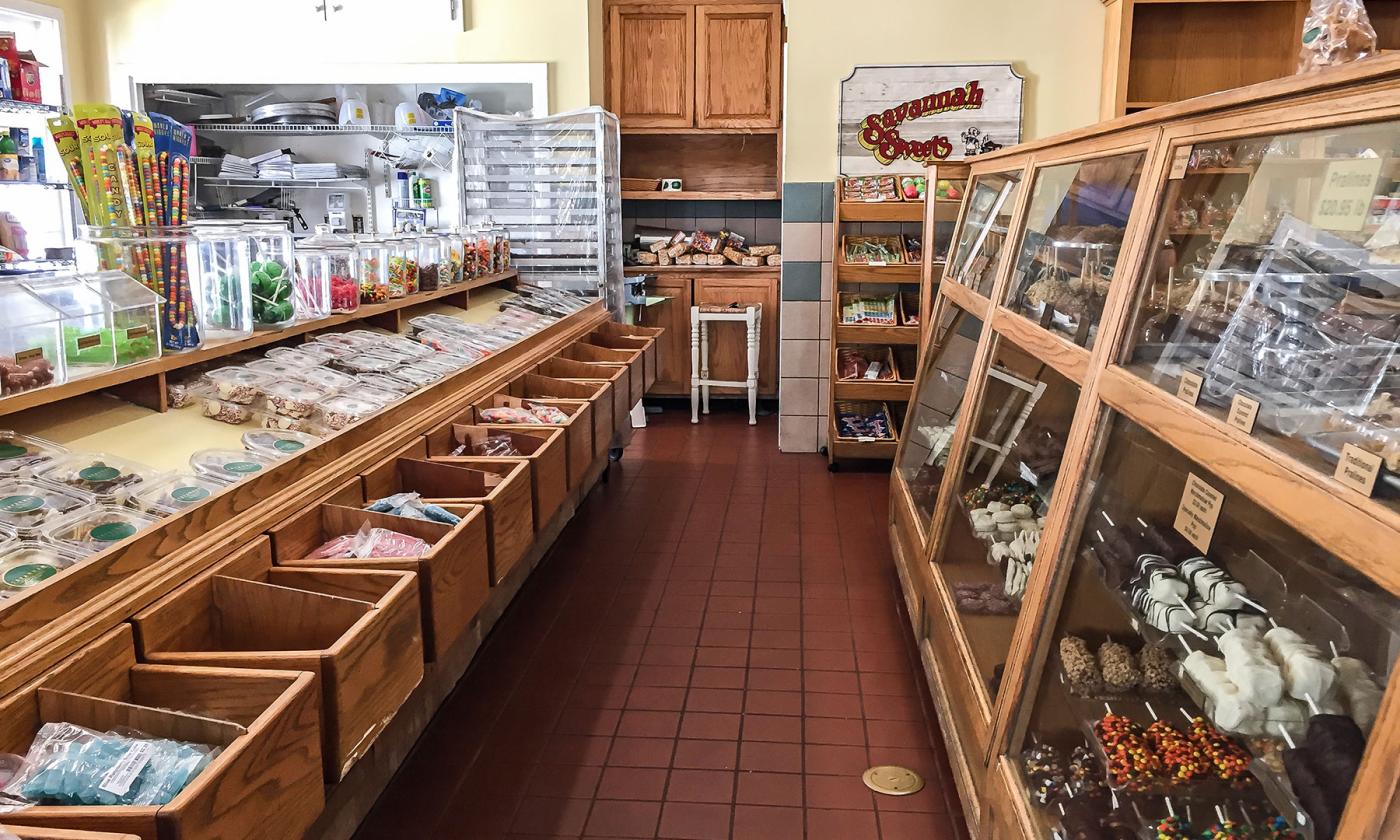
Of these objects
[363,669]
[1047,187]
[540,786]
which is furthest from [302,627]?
[1047,187]

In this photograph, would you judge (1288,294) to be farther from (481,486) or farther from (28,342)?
(28,342)

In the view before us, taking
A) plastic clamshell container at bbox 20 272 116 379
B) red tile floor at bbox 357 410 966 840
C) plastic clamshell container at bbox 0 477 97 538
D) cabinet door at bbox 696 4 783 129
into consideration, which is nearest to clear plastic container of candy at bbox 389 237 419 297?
red tile floor at bbox 357 410 966 840

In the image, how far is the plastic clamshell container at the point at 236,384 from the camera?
267 centimetres

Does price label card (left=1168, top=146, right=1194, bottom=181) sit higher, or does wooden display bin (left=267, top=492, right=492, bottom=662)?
price label card (left=1168, top=146, right=1194, bottom=181)

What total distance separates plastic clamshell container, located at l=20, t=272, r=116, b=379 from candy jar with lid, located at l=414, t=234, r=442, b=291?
2061 mm

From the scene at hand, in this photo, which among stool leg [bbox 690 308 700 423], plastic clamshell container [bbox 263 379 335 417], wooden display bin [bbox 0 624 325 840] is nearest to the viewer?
wooden display bin [bbox 0 624 325 840]

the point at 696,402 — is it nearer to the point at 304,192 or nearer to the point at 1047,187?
the point at 304,192

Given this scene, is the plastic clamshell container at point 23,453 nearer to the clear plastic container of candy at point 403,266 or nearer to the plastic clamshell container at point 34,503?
the plastic clamshell container at point 34,503

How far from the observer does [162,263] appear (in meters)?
2.59

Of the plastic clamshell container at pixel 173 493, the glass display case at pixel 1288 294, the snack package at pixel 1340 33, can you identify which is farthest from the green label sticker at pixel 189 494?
the snack package at pixel 1340 33

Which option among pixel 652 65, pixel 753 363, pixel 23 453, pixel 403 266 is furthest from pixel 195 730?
pixel 652 65

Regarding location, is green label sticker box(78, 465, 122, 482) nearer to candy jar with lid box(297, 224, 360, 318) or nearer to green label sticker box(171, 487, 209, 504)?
green label sticker box(171, 487, 209, 504)

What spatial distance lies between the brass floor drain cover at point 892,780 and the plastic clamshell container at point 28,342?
2.12 metres

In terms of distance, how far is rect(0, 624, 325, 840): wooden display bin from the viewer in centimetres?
128
